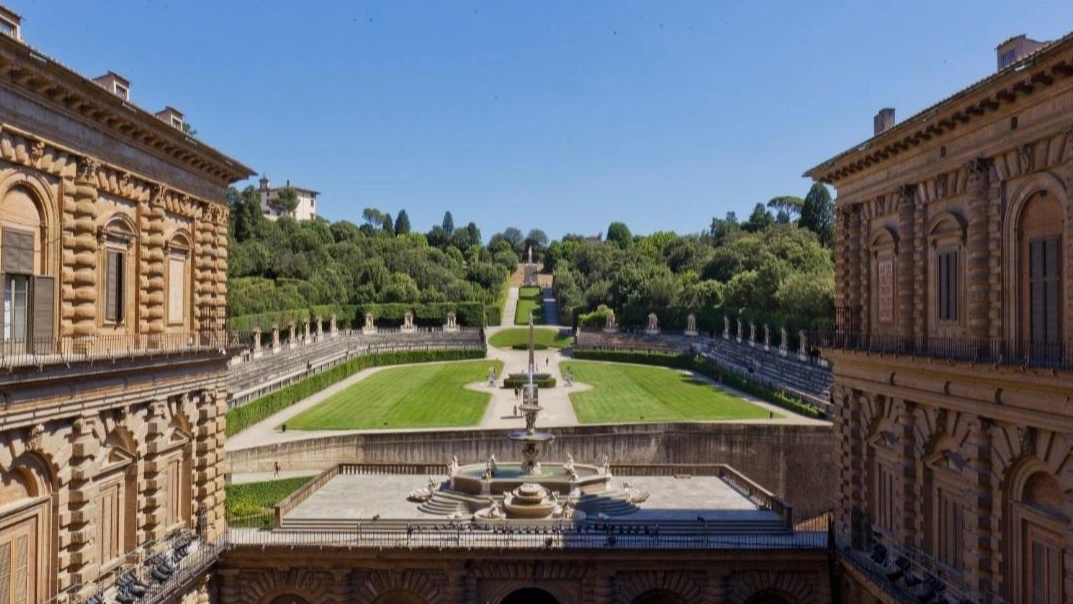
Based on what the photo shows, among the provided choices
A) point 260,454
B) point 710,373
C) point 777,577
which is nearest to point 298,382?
point 260,454

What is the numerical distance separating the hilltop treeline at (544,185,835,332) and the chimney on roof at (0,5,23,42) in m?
55.2

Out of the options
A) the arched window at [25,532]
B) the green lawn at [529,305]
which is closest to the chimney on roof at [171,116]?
the arched window at [25,532]

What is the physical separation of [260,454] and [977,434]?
31198 mm

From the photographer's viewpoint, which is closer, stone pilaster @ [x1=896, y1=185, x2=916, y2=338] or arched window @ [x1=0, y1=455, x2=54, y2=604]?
arched window @ [x1=0, y1=455, x2=54, y2=604]

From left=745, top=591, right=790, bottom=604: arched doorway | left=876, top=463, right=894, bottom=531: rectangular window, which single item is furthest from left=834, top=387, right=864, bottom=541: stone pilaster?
left=745, top=591, right=790, bottom=604: arched doorway

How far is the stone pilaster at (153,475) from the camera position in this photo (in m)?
21.4

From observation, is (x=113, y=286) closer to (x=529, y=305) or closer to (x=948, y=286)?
(x=948, y=286)

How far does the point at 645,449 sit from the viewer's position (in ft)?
145

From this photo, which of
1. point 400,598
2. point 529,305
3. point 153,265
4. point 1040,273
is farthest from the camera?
point 529,305

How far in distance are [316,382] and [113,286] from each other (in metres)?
44.3

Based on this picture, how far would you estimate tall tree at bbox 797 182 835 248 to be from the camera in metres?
123

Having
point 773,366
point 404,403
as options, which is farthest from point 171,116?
point 773,366

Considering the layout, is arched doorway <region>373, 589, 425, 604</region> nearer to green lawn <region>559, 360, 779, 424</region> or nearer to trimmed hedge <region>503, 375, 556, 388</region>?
green lawn <region>559, 360, 779, 424</region>

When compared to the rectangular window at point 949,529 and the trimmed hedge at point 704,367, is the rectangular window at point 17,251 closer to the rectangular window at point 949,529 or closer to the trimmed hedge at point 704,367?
the rectangular window at point 949,529
